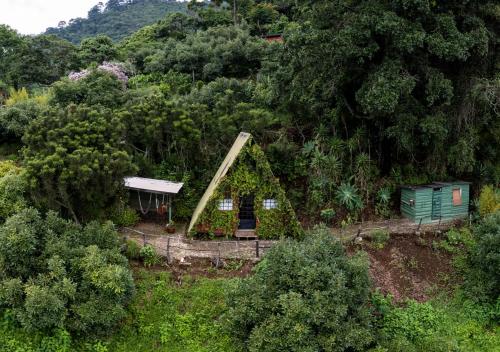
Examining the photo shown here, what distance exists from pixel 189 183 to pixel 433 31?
39.9ft

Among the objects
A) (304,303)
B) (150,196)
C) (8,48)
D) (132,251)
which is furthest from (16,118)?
(304,303)

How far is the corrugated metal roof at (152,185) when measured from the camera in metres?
19.1

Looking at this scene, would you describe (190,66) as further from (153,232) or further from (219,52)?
(153,232)

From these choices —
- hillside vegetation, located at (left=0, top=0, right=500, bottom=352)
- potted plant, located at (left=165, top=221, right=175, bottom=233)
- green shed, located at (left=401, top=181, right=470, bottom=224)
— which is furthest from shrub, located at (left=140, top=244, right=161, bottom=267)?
green shed, located at (left=401, top=181, right=470, bottom=224)

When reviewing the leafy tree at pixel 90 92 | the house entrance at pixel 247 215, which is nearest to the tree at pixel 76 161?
the house entrance at pixel 247 215

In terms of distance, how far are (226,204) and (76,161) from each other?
5.70 metres

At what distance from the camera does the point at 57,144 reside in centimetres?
1602

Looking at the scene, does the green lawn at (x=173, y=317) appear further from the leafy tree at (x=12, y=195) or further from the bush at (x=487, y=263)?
the bush at (x=487, y=263)

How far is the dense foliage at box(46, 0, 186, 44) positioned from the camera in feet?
284

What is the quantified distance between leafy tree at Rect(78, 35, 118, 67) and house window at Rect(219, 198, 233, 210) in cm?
2640

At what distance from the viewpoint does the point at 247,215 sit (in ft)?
60.2

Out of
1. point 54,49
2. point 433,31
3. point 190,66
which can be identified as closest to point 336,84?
point 433,31

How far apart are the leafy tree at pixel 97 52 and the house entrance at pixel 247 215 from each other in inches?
1043

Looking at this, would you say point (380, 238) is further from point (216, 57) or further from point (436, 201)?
point (216, 57)
